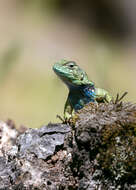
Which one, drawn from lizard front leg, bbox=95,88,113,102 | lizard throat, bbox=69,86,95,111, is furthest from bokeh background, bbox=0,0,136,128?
lizard front leg, bbox=95,88,113,102

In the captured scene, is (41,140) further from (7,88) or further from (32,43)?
(32,43)

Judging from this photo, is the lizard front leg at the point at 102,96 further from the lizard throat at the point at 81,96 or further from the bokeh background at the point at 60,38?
the bokeh background at the point at 60,38

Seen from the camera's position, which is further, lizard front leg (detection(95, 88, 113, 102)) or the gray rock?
lizard front leg (detection(95, 88, 113, 102))

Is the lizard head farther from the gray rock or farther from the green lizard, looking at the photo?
the gray rock

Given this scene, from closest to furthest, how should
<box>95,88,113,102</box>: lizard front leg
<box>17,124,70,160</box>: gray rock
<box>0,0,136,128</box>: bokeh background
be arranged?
<box>17,124,70,160</box>: gray rock, <box>95,88,113,102</box>: lizard front leg, <box>0,0,136,128</box>: bokeh background

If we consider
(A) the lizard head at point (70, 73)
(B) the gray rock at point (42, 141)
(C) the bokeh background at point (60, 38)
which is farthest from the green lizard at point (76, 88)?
(C) the bokeh background at point (60, 38)

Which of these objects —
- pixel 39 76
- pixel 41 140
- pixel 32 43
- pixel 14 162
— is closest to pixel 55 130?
pixel 41 140

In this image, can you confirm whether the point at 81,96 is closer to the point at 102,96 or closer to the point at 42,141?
the point at 102,96
